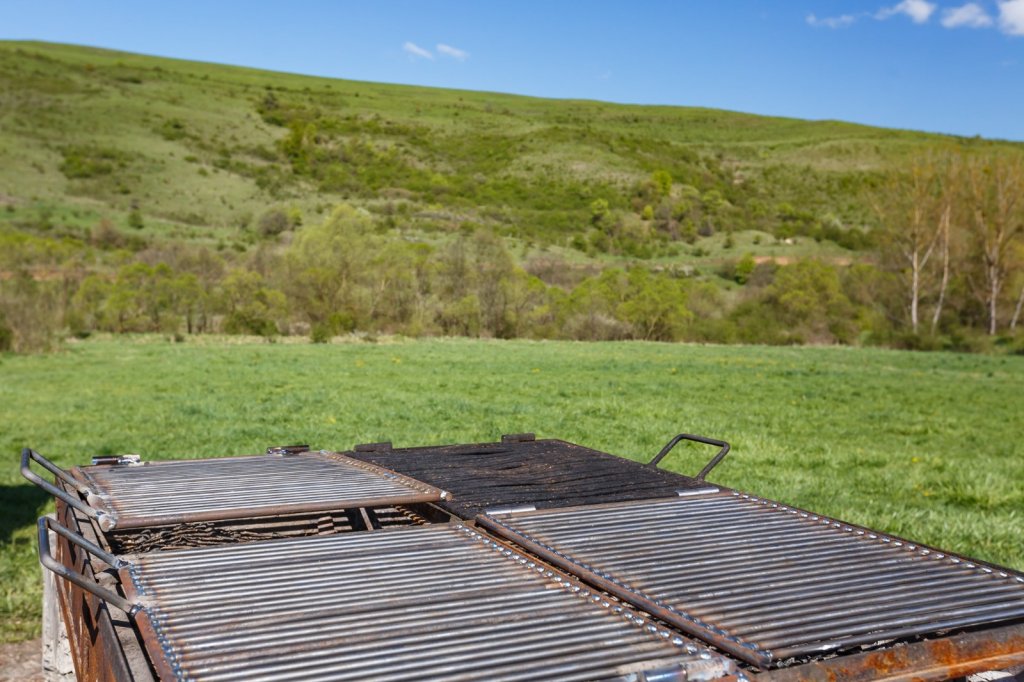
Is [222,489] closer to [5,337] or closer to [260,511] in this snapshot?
[260,511]

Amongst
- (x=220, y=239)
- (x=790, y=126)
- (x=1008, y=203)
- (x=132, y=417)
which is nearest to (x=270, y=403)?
(x=132, y=417)

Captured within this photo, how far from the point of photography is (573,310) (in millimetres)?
32250

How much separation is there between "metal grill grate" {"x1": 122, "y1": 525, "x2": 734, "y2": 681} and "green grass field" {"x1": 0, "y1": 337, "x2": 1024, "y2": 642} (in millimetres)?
3057

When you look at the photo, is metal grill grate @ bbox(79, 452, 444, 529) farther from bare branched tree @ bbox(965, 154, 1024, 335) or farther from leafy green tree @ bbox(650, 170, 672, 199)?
leafy green tree @ bbox(650, 170, 672, 199)

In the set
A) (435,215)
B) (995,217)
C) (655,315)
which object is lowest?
(655,315)

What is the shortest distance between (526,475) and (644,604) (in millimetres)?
1479

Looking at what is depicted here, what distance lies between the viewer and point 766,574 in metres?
1.99

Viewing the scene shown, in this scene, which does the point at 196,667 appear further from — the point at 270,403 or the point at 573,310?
the point at 573,310

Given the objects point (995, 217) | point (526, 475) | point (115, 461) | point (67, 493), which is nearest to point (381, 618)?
point (67, 493)

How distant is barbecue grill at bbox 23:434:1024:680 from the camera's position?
1.48 meters

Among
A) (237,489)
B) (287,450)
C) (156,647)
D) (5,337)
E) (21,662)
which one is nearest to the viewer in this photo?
(156,647)

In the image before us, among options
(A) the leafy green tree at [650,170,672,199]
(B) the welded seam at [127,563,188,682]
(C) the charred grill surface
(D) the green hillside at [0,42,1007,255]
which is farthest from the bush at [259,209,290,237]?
(B) the welded seam at [127,563,188,682]

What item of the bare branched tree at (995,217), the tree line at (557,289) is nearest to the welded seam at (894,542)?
the tree line at (557,289)

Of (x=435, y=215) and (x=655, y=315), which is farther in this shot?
(x=435, y=215)
